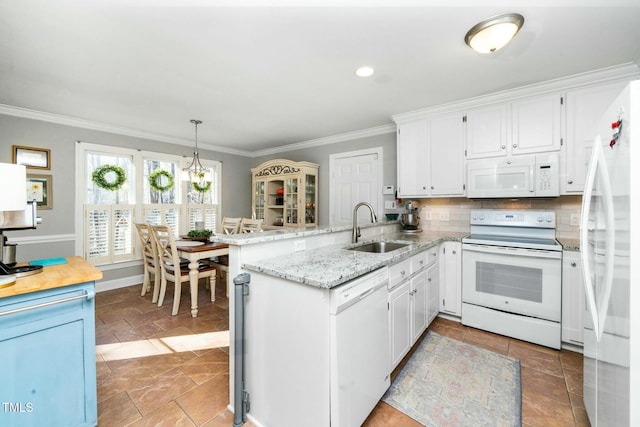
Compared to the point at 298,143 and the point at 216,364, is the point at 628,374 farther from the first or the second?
the point at 298,143

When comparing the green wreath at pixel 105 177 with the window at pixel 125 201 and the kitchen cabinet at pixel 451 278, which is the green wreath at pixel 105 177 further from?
the kitchen cabinet at pixel 451 278

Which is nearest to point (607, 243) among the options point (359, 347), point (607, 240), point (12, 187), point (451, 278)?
point (607, 240)

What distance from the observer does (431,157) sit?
321cm

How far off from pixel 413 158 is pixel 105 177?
14.1 ft

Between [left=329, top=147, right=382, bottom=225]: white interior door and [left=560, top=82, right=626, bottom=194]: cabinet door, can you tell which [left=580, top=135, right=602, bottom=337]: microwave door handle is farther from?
[left=329, top=147, right=382, bottom=225]: white interior door

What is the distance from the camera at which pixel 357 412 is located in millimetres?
1408

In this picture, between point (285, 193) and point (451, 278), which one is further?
point (285, 193)

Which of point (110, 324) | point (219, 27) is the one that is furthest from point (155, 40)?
point (110, 324)

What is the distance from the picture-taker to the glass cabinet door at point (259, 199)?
5.24 metres

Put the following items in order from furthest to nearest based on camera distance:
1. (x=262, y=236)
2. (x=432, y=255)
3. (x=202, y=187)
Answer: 1. (x=202, y=187)
2. (x=432, y=255)
3. (x=262, y=236)

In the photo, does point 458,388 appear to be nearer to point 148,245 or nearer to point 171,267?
point 171,267

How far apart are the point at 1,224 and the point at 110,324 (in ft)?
6.30

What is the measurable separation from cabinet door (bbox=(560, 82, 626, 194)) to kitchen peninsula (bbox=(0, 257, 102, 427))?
3725 mm

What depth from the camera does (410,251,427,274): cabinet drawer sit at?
216 cm
